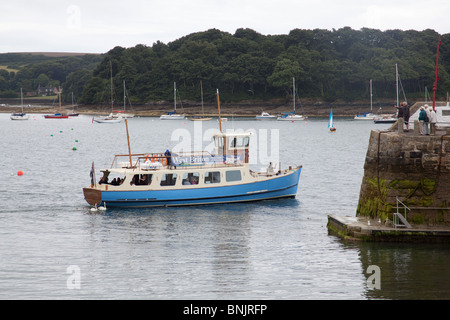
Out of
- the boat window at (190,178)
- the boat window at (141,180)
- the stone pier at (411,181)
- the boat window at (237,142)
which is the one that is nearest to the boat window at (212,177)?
the boat window at (190,178)

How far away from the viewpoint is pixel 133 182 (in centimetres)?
4066

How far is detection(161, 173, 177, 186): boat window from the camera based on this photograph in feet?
134

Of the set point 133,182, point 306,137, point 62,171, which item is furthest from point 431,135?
point 306,137

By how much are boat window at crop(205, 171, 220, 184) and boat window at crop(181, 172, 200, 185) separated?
626 mm

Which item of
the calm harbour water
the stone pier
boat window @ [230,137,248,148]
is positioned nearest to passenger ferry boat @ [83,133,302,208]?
the calm harbour water

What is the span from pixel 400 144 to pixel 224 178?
16.1 metres

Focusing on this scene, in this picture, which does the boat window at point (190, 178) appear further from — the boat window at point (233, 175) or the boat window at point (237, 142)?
the boat window at point (237, 142)

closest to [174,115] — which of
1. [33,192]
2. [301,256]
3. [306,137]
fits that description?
[306,137]

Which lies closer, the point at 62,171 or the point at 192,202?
the point at 192,202

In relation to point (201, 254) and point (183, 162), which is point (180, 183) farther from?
point (201, 254)

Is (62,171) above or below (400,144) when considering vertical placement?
below

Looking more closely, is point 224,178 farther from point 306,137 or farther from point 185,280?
point 306,137

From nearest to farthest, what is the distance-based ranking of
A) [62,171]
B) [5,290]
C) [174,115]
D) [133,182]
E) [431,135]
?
[5,290] → [431,135] → [133,182] → [62,171] → [174,115]
